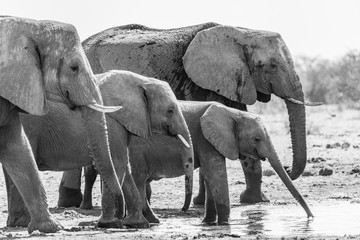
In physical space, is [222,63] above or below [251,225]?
above

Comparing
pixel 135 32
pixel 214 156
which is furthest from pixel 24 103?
pixel 135 32

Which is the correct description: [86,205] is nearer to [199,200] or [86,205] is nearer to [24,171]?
[199,200]

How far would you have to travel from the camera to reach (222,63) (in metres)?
15.3

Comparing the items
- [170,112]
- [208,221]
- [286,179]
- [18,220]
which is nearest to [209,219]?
[208,221]

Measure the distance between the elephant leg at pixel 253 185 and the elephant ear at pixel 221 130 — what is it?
217 centimetres

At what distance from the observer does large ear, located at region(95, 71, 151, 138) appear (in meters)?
11.3

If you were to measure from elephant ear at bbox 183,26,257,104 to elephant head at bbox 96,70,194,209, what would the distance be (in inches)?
139

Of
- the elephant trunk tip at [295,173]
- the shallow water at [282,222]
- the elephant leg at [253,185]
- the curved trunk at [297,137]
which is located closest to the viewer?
the shallow water at [282,222]

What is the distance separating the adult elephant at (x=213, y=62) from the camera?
14.8m

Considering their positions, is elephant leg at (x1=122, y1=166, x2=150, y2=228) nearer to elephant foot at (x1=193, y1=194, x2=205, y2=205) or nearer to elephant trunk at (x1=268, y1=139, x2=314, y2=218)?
elephant trunk at (x1=268, y1=139, x2=314, y2=218)

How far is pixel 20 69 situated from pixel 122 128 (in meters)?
1.73

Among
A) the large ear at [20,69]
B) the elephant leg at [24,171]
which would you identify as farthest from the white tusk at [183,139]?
the large ear at [20,69]

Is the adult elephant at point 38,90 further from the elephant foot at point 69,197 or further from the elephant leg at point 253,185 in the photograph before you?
the elephant leg at point 253,185

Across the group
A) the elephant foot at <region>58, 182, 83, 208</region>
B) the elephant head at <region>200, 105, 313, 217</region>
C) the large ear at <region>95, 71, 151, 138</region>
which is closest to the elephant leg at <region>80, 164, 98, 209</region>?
the elephant foot at <region>58, 182, 83, 208</region>
